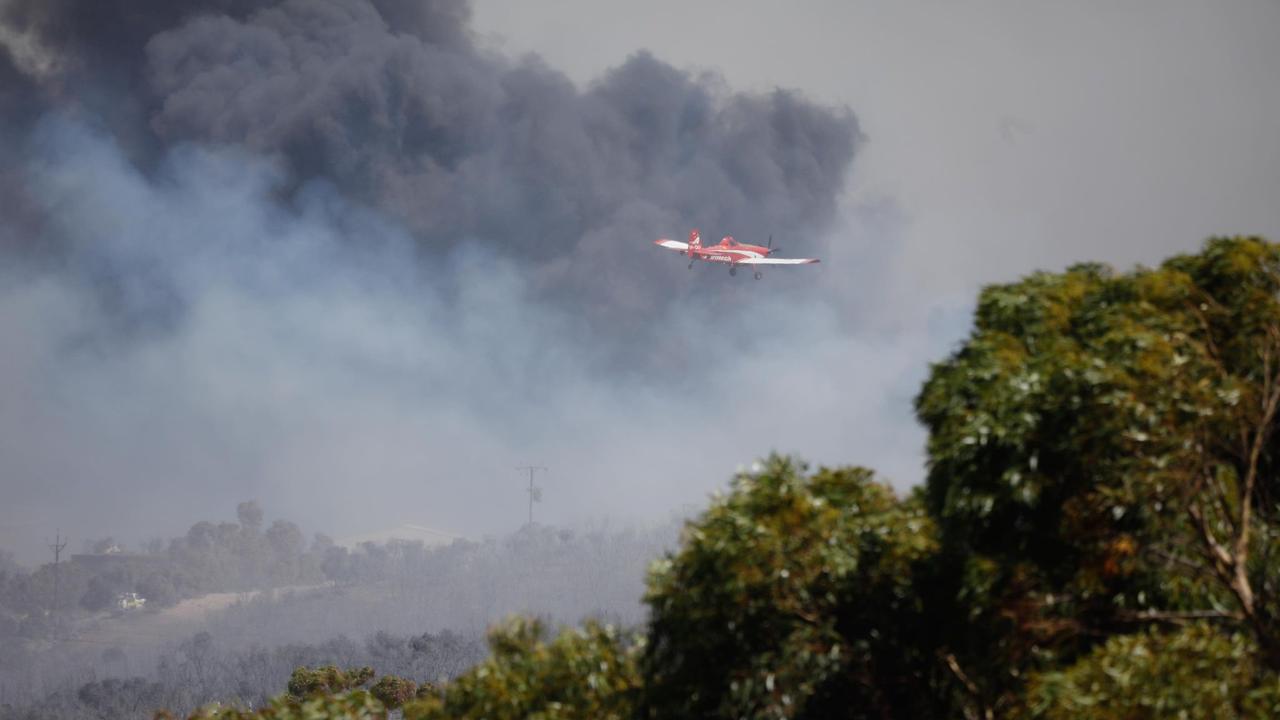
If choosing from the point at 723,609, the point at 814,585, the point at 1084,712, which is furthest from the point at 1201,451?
the point at 723,609

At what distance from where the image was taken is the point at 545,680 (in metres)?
19.6

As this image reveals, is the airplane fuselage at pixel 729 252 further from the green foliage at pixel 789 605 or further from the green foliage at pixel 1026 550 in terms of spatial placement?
the green foliage at pixel 789 605

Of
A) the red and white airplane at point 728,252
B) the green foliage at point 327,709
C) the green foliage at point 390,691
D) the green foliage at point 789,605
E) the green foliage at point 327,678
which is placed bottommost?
the green foliage at point 390,691

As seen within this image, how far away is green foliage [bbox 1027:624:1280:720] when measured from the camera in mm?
14961

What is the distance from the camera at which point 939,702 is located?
1858 cm

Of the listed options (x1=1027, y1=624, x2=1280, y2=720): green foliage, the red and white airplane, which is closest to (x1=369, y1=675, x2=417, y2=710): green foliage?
the red and white airplane

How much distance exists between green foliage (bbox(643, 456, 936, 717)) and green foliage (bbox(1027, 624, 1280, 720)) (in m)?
3.06

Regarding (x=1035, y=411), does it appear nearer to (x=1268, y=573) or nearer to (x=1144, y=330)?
(x=1144, y=330)

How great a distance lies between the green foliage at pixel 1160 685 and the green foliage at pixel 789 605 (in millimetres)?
3060

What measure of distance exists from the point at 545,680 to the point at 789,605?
426cm

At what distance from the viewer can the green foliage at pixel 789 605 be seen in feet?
57.8

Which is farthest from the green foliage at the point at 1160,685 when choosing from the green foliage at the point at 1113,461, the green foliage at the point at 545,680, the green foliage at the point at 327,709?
the green foliage at the point at 327,709

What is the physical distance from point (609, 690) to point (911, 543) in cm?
521

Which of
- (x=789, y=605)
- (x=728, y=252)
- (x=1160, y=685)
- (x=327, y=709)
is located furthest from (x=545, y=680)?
(x=728, y=252)
